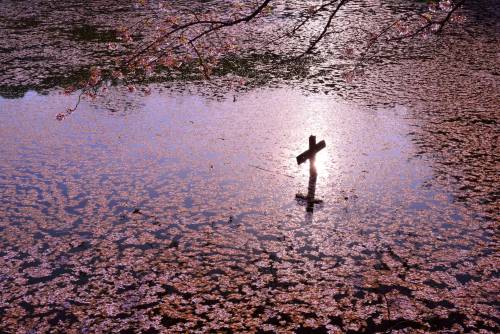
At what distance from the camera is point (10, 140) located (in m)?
6.98

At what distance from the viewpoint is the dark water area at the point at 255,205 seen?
3789 mm

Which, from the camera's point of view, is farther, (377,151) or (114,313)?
(377,151)

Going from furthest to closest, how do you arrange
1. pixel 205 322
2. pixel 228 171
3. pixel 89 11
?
pixel 89 11 → pixel 228 171 → pixel 205 322

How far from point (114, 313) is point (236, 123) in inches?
158

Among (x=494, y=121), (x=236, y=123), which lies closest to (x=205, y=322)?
(x=236, y=123)

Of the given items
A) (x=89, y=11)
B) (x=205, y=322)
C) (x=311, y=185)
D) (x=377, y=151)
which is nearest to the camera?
(x=205, y=322)

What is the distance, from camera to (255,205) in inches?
209

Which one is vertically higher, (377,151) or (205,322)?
(377,151)

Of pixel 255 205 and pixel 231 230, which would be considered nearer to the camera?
pixel 231 230

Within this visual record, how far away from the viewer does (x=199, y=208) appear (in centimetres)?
526

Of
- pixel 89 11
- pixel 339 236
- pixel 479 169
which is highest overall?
pixel 89 11

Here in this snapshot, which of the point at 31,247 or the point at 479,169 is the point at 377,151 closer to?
the point at 479,169

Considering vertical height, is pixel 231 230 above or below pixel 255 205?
below

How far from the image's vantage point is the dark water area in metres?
3.79
